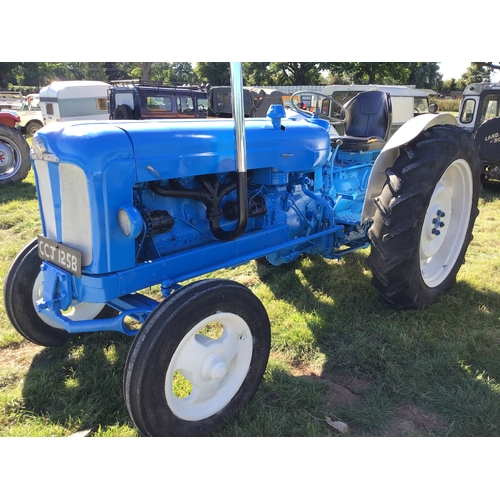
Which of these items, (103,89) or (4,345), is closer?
(4,345)

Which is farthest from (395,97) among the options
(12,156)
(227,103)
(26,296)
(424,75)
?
(424,75)

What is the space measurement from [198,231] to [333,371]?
1.21 m

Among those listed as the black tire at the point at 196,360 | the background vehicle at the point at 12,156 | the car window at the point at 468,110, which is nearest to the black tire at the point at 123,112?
the background vehicle at the point at 12,156

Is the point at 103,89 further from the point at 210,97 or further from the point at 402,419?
the point at 402,419

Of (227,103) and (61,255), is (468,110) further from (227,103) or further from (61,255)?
(61,255)

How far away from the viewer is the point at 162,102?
1214 cm

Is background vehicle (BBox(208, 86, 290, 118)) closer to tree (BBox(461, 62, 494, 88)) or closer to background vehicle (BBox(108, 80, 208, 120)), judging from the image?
background vehicle (BBox(108, 80, 208, 120))

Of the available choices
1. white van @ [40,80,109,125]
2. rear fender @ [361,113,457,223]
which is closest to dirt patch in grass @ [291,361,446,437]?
rear fender @ [361,113,457,223]

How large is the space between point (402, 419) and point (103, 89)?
49.8ft

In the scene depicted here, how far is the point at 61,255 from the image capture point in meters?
2.26

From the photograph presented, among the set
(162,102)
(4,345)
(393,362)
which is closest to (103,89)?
(162,102)

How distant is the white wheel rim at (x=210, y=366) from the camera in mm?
2100

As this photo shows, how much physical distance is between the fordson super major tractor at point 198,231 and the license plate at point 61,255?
0.5 inches

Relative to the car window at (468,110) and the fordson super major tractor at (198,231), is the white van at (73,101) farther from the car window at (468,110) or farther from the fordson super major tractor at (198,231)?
the fordson super major tractor at (198,231)
